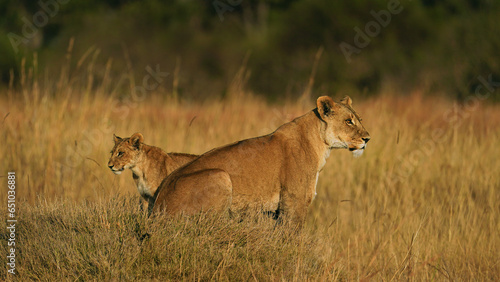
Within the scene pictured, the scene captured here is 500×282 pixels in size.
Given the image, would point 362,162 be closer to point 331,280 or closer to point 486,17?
point 331,280

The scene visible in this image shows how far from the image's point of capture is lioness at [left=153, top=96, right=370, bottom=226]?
5625mm

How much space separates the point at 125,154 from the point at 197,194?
5.40 ft

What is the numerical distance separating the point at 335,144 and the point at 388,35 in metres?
24.4

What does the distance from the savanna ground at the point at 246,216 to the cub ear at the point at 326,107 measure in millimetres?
1155

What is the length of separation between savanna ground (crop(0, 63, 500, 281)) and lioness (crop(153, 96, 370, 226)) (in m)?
0.23

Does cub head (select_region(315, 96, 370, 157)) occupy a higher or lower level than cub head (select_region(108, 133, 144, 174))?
higher

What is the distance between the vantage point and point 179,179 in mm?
5676

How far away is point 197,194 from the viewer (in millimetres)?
5586

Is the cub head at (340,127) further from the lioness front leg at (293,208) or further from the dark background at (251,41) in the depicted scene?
the dark background at (251,41)

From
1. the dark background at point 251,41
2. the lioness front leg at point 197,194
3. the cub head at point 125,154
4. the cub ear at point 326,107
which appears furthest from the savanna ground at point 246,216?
the dark background at point 251,41

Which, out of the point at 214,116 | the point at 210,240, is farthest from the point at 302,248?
the point at 214,116

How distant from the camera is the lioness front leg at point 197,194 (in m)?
5.55

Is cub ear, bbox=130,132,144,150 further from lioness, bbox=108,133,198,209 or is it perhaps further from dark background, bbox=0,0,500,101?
dark background, bbox=0,0,500,101

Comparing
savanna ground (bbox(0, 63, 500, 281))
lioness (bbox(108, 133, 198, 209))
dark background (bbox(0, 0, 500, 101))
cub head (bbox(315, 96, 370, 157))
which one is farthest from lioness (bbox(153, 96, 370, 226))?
dark background (bbox(0, 0, 500, 101))
